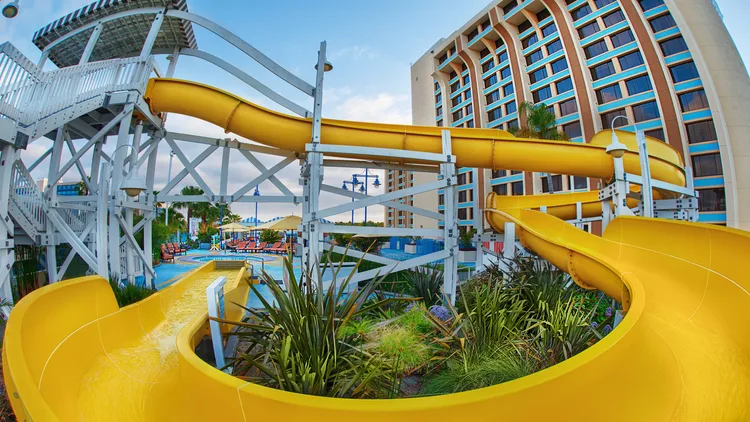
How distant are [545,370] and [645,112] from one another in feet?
106

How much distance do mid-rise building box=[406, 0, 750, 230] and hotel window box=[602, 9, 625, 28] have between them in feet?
0.29

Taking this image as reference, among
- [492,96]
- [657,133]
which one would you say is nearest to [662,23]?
[657,133]

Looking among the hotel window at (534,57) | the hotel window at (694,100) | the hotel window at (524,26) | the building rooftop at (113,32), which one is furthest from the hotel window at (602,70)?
the building rooftop at (113,32)

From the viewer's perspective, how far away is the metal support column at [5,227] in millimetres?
5770

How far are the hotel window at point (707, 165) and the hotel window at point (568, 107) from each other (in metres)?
9.86

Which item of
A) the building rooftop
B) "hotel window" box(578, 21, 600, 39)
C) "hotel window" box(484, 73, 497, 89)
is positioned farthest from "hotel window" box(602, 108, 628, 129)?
the building rooftop

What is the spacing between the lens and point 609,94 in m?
28.6

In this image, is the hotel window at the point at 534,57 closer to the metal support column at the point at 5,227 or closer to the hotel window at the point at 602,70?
the hotel window at the point at 602,70

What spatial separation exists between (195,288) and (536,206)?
39.4 ft

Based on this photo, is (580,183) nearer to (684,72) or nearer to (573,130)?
(573,130)

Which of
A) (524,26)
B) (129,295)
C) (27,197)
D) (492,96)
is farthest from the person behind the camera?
(492,96)

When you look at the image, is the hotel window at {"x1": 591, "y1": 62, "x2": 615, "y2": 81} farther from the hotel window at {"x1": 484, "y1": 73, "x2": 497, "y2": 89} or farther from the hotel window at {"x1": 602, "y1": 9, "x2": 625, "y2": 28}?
the hotel window at {"x1": 484, "y1": 73, "x2": 497, "y2": 89}

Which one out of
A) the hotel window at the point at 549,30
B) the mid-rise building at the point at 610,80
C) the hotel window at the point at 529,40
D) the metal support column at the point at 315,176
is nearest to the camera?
the metal support column at the point at 315,176

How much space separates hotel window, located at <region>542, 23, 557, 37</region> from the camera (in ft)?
108
